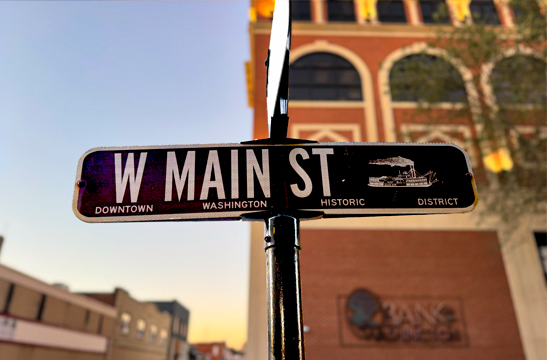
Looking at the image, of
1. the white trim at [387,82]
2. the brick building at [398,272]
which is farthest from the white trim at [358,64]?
the white trim at [387,82]

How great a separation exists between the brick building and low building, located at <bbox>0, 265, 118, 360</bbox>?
1422 centimetres

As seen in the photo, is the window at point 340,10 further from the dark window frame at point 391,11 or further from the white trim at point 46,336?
the white trim at point 46,336

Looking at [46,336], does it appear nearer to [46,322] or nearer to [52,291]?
[46,322]

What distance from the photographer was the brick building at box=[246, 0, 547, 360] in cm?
1184

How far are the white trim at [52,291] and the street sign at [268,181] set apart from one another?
2178cm

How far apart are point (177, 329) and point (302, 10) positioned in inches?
1685

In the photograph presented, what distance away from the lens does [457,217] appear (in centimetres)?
1316

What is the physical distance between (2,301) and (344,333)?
1691cm

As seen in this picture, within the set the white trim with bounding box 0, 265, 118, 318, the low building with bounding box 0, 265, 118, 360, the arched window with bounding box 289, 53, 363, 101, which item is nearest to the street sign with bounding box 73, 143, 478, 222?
the arched window with bounding box 289, 53, 363, 101

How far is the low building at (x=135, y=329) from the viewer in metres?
31.5

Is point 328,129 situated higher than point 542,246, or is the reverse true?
point 328,129

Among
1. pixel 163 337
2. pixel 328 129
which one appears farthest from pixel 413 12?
pixel 163 337

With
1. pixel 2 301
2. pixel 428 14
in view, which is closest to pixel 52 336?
pixel 2 301

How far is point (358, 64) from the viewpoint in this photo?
51.8ft
